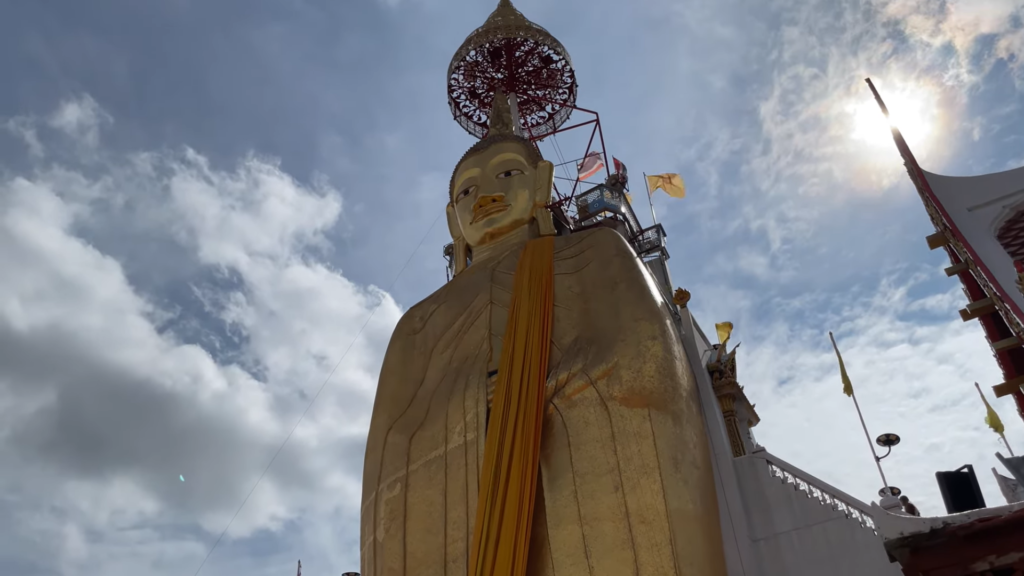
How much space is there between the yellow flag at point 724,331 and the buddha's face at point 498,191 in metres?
1.96

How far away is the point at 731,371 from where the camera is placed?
577 cm

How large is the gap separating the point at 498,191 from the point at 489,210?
163mm

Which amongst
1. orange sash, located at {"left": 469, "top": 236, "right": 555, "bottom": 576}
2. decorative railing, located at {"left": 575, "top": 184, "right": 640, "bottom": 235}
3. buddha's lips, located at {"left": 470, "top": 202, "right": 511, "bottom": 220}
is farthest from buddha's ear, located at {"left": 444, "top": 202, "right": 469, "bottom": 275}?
decorative railing, located at {"left": 575, "top": 184, "right": 640, "bottom": 235}

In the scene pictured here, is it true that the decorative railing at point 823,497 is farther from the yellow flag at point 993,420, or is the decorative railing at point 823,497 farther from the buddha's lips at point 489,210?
the yellow flag at point 993,420

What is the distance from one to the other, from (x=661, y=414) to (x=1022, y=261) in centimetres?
329

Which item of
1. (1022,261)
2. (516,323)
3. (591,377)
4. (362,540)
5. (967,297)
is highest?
(967,297)

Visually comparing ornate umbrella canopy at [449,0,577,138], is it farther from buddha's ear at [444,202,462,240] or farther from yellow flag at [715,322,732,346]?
yellow flag at [715,322,732,346]

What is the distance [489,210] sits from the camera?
205 inches

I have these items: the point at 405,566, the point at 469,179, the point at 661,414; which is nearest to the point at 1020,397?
the point at 661,414

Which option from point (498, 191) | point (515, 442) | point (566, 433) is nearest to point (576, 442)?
point (566, 433)

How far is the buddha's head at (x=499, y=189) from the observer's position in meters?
5.20

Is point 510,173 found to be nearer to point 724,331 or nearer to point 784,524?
point 724,331

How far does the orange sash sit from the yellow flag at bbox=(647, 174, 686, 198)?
21.9 ft

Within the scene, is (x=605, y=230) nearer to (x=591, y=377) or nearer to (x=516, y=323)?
(x=516, y=323)
